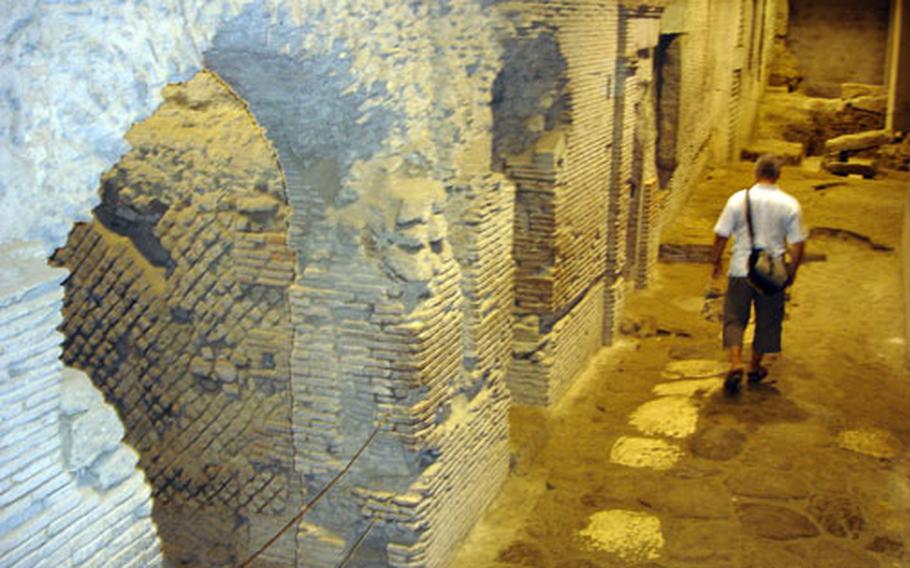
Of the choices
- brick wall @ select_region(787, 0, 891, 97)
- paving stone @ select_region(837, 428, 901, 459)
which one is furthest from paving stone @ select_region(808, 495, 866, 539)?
brick wall @ select_region(787, 0, 891, 97)

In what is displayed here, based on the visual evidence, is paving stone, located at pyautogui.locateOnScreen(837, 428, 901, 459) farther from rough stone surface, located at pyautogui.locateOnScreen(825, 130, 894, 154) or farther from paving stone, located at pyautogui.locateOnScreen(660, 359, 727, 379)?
rough stone surface, located at pyautogui.locateOnScreen(825, 130, 894, 154)

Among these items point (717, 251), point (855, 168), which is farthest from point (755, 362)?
point (855, 168)

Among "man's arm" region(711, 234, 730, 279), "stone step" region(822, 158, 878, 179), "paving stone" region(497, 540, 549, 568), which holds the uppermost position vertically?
"man's arm" region(711, 234, 730, 279)

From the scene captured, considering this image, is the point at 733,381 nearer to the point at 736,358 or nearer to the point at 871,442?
the point at 736,358

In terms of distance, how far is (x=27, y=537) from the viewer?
276 centimetres

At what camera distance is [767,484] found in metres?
6.01

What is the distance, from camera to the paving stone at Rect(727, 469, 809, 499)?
590cm

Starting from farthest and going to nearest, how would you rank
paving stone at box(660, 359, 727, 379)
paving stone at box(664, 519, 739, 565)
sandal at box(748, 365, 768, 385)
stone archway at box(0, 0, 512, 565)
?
paving stone at box(660, 359, 727, 379), sandal at box(748, 365, 768, 385), paving stone at box(664, 519, 739, 565), stone archway at box(0, 0, 512, 565)

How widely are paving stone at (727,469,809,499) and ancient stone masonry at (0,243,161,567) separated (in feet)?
12.9

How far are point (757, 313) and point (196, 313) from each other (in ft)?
12.6

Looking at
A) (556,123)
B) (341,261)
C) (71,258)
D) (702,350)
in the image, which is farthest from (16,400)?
(702,350)

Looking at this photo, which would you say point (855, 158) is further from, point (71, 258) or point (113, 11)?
point (113, 11)

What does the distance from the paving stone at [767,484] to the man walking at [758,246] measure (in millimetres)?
1108

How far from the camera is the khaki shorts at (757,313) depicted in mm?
6945
